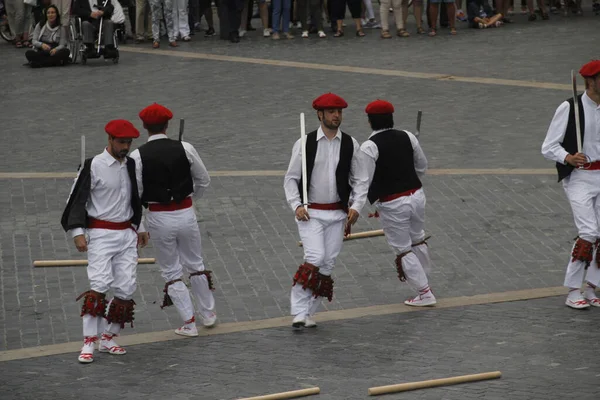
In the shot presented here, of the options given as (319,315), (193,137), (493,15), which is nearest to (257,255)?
(319,315)

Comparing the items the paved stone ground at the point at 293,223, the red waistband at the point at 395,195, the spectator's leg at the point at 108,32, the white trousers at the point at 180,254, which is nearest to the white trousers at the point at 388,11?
the paved stone ground at the point at 293,223

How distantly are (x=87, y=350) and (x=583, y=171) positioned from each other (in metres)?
4.14

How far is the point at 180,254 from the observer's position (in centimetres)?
992

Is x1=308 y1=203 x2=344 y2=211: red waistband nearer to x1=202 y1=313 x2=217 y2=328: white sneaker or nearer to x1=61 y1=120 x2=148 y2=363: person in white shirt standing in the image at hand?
x1=202 y1=313 x2=217 y2=328: white sneaker

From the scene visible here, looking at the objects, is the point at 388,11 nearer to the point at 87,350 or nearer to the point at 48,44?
the point at 48,44

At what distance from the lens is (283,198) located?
44.4ft

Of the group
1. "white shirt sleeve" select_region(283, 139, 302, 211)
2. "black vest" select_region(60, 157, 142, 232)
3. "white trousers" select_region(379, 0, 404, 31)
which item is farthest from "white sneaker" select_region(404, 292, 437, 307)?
"white trousers" select_region(379, 0, 404, 31)

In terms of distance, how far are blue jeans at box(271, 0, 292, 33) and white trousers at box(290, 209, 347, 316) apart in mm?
13182

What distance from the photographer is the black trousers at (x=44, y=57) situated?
21188 millimetres

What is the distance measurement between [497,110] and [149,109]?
28.5 feet

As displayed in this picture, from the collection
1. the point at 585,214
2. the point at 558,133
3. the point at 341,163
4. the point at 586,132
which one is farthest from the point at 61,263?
Result: the point at 586,132

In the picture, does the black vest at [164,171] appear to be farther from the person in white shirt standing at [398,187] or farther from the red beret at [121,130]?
the person in white shirt standing at [398,187]

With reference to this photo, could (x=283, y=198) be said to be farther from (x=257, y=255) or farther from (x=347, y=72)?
(x=347, y=72)

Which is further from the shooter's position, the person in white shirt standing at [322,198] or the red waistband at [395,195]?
the red waistband at [395,195]
